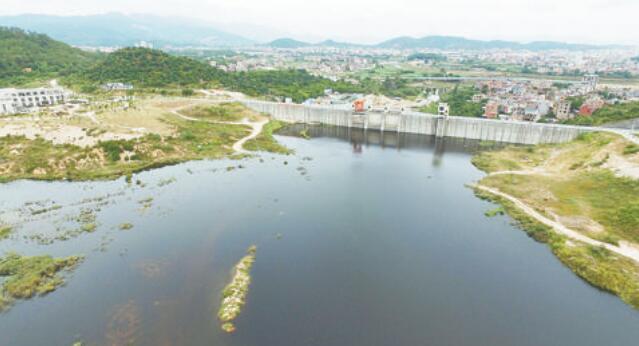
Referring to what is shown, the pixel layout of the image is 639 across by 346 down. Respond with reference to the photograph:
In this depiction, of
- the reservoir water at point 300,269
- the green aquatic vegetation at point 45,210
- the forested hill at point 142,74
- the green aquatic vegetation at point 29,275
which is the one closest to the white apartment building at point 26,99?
the forested hill at point 142,74

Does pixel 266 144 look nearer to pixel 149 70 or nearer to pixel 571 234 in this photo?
pixel 571 234

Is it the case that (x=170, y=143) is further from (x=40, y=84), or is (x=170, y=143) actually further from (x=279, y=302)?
(x=40, y=84)

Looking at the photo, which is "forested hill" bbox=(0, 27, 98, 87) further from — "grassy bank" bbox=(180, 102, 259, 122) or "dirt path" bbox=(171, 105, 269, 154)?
"grassy bank" bbox=(180, 102, 259, 122)

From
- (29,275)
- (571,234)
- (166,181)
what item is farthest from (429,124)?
(29,275)

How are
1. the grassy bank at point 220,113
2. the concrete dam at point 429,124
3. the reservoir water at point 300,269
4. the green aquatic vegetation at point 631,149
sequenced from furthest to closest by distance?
the grassy bank at point 220,113 < the concrete dam at point 429,124 < the green aquatic vegetation at point 631,149 < the reservoir water at point 300,269

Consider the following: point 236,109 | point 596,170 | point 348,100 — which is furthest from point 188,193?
point 348,100

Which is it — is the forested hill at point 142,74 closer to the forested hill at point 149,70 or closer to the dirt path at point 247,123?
the forested hill at point 149,70
